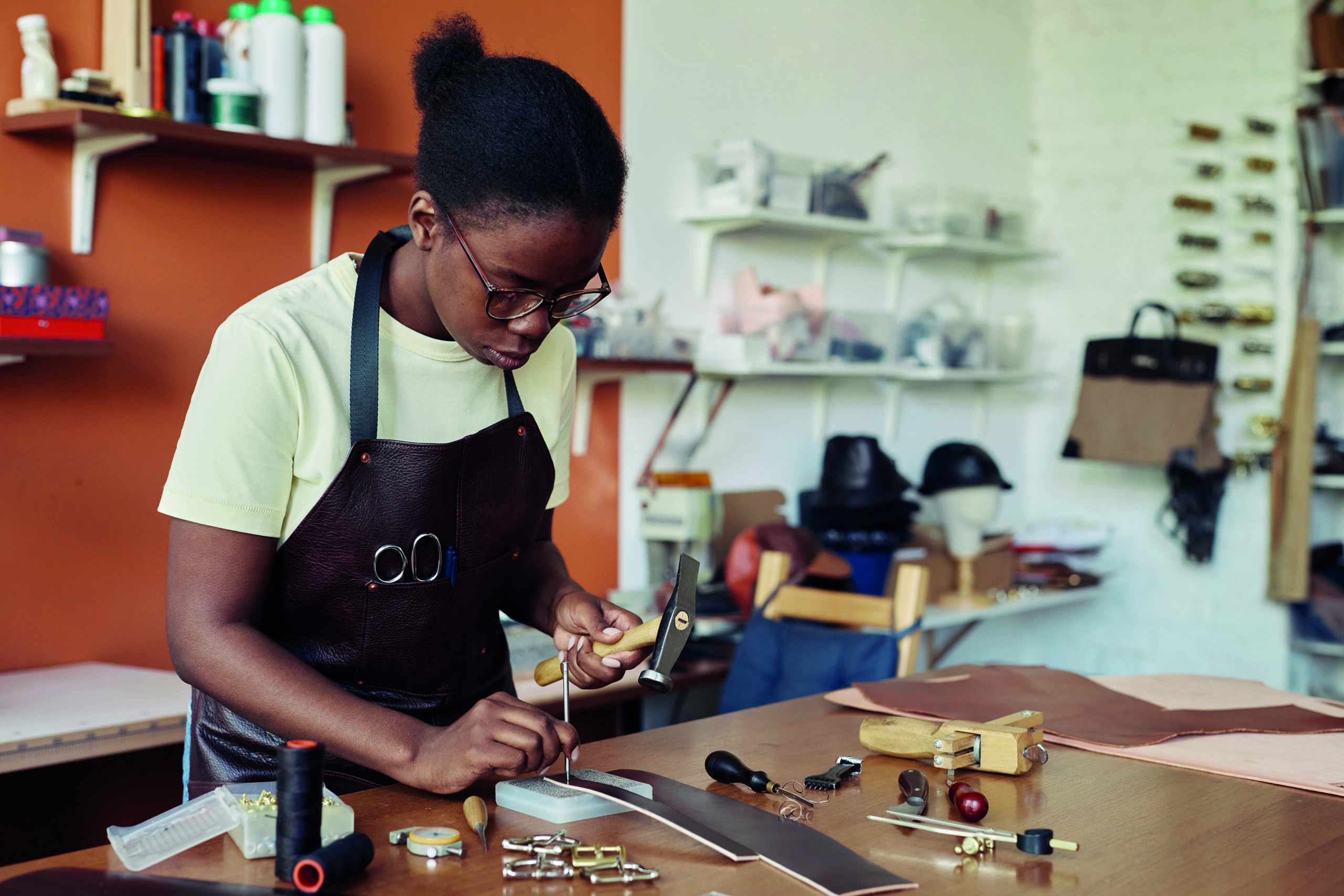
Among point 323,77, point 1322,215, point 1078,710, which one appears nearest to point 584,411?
point 323,77

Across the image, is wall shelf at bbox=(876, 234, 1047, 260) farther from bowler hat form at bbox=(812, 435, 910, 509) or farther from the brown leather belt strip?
the brown leather belt strip

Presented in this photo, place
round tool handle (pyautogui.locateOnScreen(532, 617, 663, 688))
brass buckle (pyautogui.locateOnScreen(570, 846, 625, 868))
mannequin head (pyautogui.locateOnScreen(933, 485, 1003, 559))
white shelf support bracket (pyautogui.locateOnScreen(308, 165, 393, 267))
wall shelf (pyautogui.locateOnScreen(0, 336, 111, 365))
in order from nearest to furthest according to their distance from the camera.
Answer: brass buckle (pyautogui.locateOnScreen(570, 846, 625, 868)) → round tool handle (pyautogui.locateOnScreen(532, 617, 663, 688)) → wall shelf (pyautogui.locateOnScreen(0, 336, 111, 365)) → white shelf support bracket (pyautogui.locateOnScreen(308, 165, 393, 267)) → mannequin head (pyautogui.locateOnScreen(933, 485, 1003, 559))

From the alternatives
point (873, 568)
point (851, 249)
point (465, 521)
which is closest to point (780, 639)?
point (873, 568)

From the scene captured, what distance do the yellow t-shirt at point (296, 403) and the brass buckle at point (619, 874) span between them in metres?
0.53

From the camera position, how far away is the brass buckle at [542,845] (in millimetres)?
1175

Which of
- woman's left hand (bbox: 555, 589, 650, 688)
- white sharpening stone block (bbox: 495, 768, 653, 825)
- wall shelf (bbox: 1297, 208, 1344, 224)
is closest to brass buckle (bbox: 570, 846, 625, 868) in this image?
white sharpening stone block (bbox: 495, 768, 653, 825)

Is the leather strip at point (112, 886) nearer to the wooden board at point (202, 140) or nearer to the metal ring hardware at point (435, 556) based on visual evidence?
the metal ring hardware at point (435, 556)

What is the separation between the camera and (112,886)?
1.05 metres

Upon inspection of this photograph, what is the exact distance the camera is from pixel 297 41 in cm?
254

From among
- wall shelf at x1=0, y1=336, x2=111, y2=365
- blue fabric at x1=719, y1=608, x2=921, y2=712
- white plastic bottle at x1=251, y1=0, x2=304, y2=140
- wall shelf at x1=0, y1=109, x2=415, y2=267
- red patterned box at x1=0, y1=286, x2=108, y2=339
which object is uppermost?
white plastic bottle at x1=251, y1=0, x2=304, y2=140

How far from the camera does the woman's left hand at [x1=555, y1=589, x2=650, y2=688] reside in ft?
4.90

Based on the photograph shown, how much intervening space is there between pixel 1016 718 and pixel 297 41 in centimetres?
192

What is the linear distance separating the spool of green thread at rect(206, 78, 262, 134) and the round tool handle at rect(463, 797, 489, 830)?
1640mm

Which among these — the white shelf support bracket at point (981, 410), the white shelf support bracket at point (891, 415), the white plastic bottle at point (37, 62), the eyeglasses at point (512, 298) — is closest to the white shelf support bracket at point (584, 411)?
the white shelf support bracket at point (891, 415)
